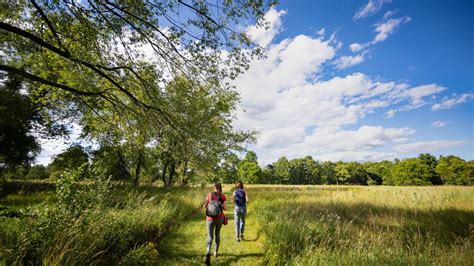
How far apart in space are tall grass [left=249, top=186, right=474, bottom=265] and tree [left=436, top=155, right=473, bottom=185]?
88.7m

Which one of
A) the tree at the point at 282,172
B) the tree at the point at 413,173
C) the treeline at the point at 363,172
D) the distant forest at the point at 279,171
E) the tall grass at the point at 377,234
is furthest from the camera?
the tree at the point at 282,172

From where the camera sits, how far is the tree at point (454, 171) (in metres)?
70.9

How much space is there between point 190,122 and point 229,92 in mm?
2013

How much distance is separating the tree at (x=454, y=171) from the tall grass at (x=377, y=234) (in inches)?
3492

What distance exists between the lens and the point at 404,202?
11.5 m

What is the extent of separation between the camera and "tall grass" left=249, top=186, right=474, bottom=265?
437 centimetres

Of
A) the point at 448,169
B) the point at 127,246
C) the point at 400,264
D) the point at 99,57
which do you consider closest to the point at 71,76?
the point at 99,57

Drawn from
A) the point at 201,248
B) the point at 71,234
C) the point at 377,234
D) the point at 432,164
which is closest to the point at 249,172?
the point at 432,164

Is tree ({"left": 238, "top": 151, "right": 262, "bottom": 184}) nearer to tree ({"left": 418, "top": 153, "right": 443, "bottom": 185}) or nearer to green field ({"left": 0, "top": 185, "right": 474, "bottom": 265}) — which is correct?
tree ({"left": 418, "top": 153, "right": 443, "bottom": 185})

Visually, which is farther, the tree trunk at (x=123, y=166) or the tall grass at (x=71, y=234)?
the tree trunk at (x=123, y=166)

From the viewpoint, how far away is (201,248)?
7.22 meters

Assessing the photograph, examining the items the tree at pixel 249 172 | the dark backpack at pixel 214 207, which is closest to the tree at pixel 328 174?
the tree at pixel 249 172

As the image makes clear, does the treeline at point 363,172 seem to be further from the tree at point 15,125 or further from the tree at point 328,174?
the tree at point 15,125

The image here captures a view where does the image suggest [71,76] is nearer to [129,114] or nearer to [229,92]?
[129,114]
